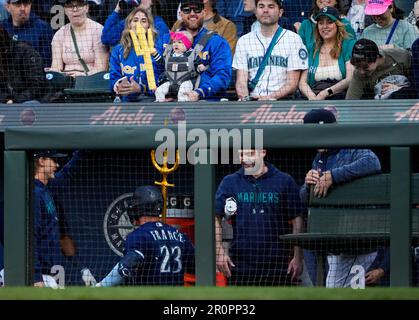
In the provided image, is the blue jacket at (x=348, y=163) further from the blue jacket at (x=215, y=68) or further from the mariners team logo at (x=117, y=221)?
the blue jacket at (x=215, y=68)

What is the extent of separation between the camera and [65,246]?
838cm

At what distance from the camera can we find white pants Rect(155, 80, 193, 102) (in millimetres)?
9742

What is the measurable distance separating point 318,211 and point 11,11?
449 centimetres

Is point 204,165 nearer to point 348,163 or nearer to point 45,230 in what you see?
point 348,163

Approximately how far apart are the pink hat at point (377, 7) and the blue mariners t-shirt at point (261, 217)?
247 centimetres

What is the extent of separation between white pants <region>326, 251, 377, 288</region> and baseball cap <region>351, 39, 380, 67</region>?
2382 millimetres

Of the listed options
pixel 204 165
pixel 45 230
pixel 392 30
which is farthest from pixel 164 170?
pixel 392 30

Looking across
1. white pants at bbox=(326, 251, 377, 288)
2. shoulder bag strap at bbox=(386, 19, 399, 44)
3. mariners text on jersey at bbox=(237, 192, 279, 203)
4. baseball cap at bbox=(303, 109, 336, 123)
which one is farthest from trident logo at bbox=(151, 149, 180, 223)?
shoulder bag strap at bbox=(386, 19, 399, 44)

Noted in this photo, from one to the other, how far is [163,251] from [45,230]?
1.17m

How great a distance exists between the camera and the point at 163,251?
721cm

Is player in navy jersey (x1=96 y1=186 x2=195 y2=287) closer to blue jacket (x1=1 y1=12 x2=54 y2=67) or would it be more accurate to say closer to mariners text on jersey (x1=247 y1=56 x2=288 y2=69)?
mariners text on jersey (x1=247 y1=56 x2=288 y2=69)
